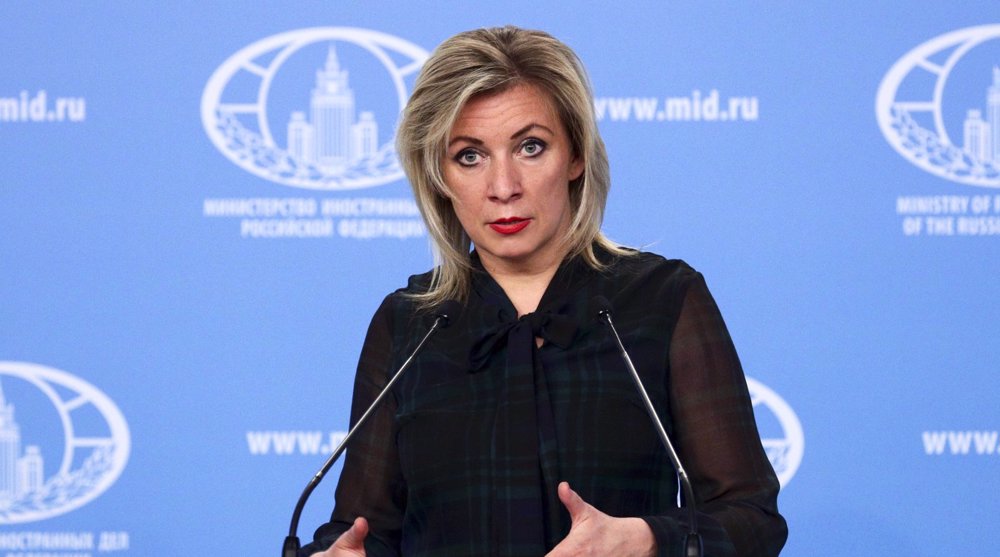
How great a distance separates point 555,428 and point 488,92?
0.43m

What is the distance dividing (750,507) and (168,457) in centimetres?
163

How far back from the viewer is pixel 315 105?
2.61 metres

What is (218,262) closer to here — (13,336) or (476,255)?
(13,336)

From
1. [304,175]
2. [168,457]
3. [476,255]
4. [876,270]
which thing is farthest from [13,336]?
[876,270]

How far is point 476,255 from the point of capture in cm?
168

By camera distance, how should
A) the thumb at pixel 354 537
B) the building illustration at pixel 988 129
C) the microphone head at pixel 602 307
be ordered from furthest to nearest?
the building illustration at pixel 988 129 < the microphone head at pixel 602 307 < the thumb at pixel 354 537

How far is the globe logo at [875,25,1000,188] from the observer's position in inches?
99.7

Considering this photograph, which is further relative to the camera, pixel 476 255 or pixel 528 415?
pixel 476 255

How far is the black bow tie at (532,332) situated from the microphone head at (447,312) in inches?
1.9

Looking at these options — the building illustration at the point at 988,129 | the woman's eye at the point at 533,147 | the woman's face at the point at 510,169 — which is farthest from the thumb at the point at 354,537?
the building illustration at the point at 988,129

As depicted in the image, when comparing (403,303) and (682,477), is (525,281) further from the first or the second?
(682,477)

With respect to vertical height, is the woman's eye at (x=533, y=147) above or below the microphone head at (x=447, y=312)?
above

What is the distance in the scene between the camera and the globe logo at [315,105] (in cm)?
260

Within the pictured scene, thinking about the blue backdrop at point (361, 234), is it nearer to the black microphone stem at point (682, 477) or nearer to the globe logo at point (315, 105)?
the globe logo at point (315, 105)
